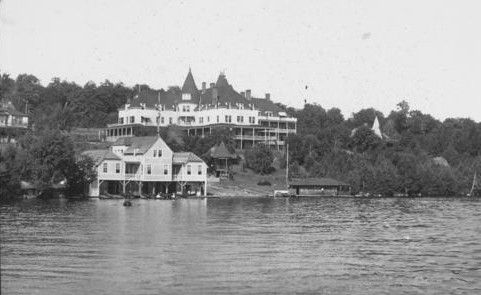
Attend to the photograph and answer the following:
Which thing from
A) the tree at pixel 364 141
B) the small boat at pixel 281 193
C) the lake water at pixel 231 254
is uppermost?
the tree at pixel 364 141

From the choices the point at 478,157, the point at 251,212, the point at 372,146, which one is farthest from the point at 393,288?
the point at 478,157

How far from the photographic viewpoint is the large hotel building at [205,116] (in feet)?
488

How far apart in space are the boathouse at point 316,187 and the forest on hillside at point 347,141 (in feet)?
11.5

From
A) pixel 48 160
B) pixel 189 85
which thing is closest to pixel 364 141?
pixel 189 85

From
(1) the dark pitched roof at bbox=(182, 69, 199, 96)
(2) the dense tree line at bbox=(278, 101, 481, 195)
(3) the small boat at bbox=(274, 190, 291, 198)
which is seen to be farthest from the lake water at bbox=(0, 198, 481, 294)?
(1) the dark pitched roof at bbox=(182, 69, 199, 96)

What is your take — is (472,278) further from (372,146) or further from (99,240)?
(372,146)

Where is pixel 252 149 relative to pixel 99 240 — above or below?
above

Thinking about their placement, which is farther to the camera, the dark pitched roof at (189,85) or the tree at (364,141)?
the dark pitched roof at (189,85)

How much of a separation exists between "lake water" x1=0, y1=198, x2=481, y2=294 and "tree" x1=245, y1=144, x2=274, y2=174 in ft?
193

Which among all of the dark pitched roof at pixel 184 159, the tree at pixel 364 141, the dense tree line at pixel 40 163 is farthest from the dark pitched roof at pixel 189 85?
the dense tree line at pixel 40 163

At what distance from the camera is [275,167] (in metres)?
137

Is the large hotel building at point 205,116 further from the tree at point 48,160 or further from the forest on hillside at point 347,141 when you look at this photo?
the tree at point 48,160

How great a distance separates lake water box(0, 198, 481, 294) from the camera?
1293 inches

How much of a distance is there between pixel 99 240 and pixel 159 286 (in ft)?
54.9
